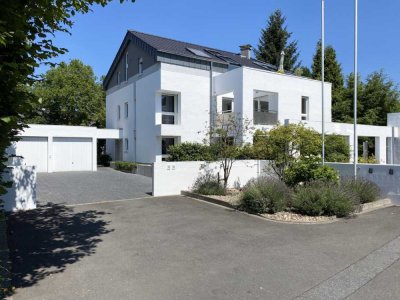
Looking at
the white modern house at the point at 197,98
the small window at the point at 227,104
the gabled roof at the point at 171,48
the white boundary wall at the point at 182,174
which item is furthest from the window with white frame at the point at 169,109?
the white boundary wall at the point at 182,174

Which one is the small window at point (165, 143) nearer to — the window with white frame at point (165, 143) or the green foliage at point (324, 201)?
the window with white frame at point (165, 143)

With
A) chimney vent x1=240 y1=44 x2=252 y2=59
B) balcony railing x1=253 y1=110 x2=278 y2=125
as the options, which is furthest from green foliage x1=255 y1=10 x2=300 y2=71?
balcony railing x1=253 y1=110 x2=278 y2=125

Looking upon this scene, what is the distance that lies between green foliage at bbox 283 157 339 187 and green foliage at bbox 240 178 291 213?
1.30 meters

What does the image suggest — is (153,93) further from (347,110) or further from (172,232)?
(347,110)

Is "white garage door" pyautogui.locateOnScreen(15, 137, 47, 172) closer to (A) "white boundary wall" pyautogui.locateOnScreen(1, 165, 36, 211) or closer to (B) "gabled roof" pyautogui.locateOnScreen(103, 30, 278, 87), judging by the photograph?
(B) "gabled roof" pyautogui.locateOnScreen(103, 30, 278, 87)

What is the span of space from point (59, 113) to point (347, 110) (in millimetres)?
27586

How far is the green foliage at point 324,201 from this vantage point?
10.0 m

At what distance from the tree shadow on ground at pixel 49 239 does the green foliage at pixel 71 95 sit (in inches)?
980

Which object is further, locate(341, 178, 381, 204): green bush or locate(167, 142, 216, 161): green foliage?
locate(167, 142, 216, 161): green foliage

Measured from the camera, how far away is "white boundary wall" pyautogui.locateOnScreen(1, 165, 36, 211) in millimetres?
10656

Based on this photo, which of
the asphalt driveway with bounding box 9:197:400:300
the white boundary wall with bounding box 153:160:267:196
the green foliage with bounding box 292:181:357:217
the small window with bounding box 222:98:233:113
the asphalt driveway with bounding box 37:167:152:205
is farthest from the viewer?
the small window with bounding box 222:98:233:113

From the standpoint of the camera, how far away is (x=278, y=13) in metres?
42.3

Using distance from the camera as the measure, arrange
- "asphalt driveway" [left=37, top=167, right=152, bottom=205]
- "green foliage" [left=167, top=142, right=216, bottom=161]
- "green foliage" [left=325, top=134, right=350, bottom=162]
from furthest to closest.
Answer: "green foliage" [left=167, top=142, right=216, bottom=161]
"green foliage" [left=325, top=134, right=350, bottom=162]
"asphalt driveway" [left=37, top=167, right=152, bottom=205]

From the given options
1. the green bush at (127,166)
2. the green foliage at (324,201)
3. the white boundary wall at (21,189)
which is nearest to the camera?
the green foliage at (324,201)
